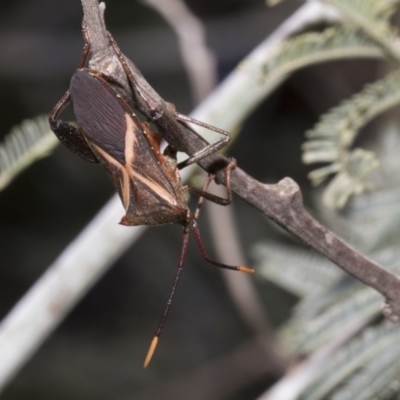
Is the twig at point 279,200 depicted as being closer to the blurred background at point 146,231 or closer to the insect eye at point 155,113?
the insect eye at point 155,113

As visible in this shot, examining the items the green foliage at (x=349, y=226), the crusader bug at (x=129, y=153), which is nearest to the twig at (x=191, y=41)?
the green foliage at (x=349, y=226)

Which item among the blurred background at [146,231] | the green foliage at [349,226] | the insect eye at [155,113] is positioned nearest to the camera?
the insect eye at [155,113]

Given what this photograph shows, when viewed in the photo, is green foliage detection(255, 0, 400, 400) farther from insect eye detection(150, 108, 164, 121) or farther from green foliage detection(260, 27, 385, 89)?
insect eye detection(150, 108, 164, 121)

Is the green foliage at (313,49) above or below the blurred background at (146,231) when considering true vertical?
below

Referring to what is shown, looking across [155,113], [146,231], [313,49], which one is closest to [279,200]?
[155,113]

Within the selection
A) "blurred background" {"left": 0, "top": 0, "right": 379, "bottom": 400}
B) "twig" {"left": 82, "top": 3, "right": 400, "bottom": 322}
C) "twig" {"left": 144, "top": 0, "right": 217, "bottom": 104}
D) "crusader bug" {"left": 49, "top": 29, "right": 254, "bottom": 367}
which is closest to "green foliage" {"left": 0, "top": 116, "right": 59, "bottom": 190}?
"crusader bug" {"left": 49, "top": 29, "right": 254, "bottom": 367}

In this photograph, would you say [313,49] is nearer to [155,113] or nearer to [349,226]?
[155,113]
